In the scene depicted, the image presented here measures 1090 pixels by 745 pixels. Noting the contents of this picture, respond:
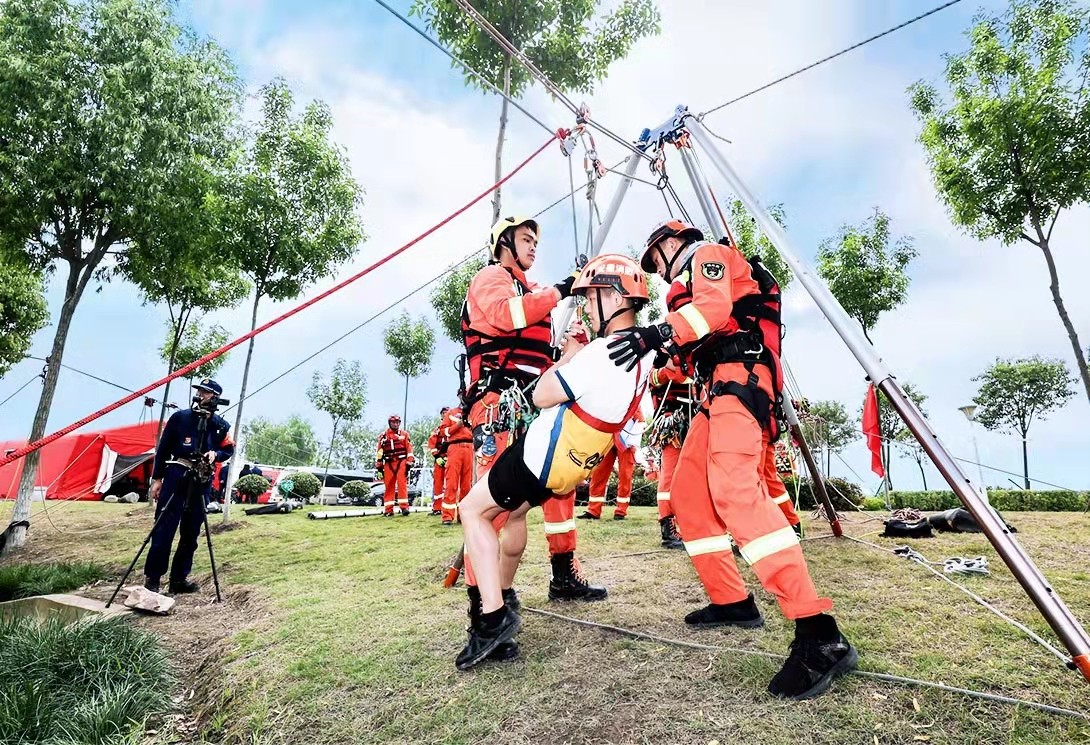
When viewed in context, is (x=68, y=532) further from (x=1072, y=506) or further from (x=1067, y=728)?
(x=1072, y=506)

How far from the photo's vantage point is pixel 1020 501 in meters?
16.2

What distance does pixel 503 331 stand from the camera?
445 centimetres

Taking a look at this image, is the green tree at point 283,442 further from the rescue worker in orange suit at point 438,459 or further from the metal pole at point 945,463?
the metal pole at point 945,463

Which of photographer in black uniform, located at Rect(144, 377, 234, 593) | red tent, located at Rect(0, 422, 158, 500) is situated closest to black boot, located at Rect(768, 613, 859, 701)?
photographer in black uniform, located at Rect(144, 377, 234, 593)

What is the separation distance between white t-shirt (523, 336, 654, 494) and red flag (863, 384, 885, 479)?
317cm

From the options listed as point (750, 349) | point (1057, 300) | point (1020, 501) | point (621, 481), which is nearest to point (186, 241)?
point (621, 481)

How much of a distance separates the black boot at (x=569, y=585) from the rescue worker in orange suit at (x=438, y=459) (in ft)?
31.9

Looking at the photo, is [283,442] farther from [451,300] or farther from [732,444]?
[732,444]

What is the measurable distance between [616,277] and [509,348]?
4.26 feet

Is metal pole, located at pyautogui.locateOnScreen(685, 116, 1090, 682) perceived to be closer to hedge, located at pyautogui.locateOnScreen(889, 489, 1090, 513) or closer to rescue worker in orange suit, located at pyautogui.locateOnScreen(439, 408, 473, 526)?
rescue worker in orange suit, located at pyautogui.locateOnScreen(439, 408, 473, 526)

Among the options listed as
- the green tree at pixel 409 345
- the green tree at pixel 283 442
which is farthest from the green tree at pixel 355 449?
the green tree at pixel 409 345

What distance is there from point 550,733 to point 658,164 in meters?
5.67

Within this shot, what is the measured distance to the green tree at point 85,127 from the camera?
427 inches

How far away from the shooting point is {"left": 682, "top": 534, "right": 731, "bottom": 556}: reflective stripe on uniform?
3902 mm
